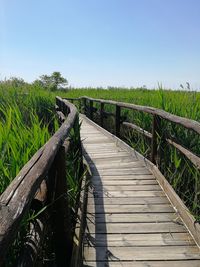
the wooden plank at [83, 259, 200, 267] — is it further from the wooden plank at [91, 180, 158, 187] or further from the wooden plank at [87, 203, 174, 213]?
the wooden plank at [91, 180, 158, 187]

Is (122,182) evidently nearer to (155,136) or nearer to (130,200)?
(130,200)

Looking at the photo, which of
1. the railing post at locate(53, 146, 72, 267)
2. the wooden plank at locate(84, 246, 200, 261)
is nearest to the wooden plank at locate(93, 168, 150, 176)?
the wooden plank at locate(84, 246, 200, 261)

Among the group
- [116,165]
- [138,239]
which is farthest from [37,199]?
[116,165]

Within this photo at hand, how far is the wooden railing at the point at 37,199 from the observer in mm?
1047

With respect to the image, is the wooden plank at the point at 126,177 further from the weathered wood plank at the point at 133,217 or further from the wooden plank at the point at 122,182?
the weathered wood plank at the point at 133,217

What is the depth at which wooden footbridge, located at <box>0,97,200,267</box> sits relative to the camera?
1485mm

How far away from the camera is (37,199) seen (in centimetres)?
194

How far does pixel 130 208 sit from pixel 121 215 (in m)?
0.22

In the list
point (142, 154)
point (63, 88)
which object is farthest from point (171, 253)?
point (63, 88)

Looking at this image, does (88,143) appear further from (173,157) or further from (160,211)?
(160,211)

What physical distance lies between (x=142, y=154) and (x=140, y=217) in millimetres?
2504

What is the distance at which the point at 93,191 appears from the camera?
4.25m

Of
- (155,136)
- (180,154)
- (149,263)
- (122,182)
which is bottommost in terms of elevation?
(149,263)

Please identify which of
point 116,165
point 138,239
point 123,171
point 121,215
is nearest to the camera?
point 138,239
